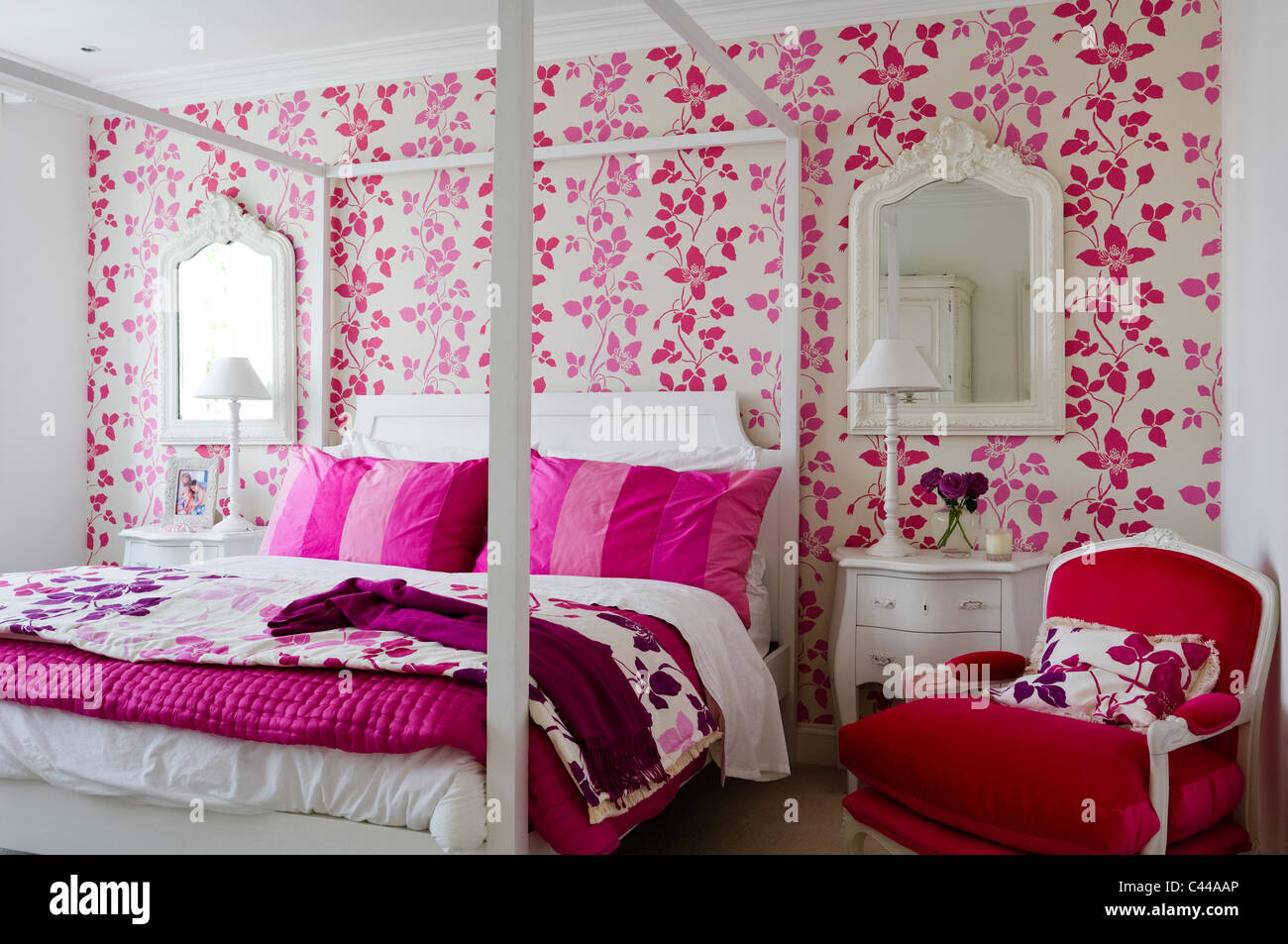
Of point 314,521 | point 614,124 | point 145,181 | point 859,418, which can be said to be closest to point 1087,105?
point 859,418

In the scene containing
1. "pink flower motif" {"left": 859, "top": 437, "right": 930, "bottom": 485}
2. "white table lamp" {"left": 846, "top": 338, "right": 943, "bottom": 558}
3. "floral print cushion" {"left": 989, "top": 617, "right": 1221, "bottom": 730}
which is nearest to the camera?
"floral print cushion" {"left": 989, "top": 617, "right": 1221, "bottom": 730}

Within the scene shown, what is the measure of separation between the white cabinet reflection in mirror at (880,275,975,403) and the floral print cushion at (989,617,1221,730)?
1.14 m

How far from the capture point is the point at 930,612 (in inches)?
120

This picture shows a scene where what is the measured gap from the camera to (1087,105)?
3.28m

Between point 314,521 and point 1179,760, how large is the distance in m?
2.67

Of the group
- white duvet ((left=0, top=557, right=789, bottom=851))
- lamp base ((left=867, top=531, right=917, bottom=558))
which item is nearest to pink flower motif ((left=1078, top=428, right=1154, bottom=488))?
lamp base ((left=867, top=531, right=917, bottom=558))

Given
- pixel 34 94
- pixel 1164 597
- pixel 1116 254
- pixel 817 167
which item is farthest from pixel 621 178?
pixel 34 94

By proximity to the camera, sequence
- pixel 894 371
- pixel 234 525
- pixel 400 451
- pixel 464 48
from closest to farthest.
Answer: pixel 894 371 < pixel 400 451 < pixel 464 48 < pixel 234 525

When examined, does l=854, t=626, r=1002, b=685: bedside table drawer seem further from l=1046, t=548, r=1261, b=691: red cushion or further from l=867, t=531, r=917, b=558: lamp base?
l=1046, t=548, r=1261, b=691: red cushion

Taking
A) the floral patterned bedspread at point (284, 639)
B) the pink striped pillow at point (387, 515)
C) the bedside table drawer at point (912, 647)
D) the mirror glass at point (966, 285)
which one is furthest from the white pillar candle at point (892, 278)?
the floral patterned bedspread at point (284, 639)

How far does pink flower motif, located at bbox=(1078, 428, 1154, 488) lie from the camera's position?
10.6ft

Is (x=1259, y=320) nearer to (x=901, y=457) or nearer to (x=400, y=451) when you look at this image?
(x=901, y=457)

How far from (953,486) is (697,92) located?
171 cm

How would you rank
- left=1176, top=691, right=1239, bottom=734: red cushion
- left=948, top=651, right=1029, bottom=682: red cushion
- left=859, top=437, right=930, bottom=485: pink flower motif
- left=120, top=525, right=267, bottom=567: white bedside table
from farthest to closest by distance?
left=120, top=525, right=267, bottom=567: white bedside table → left=859, top=437, right=930, bottom=485: pink flower motif → left=948, top=651, right=1029, bottom=682: red cushion → left=1176, top=691, right=1239, bottom=734: red cushion
